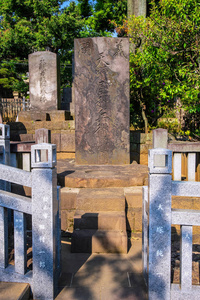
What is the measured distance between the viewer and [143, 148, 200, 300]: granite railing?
1994 millimetres

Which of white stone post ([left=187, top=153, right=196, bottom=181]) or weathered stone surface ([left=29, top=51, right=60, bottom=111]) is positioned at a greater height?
weathered stone surface ([left=29, top=51, right=60, bottom=111])

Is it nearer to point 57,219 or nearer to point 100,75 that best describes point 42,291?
point 57,219

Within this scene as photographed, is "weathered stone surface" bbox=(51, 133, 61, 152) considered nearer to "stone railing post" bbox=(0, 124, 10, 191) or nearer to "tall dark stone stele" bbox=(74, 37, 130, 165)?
"tall dark stone stele" bbox=(74, 37, 130, 165)

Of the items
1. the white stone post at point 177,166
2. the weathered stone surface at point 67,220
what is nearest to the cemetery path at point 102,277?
the weathered stone surface at point 67,220

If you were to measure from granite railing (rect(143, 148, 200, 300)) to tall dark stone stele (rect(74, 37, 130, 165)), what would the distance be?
351 centimetres

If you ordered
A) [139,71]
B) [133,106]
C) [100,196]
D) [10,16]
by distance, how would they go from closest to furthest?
[100,196]
[139,71]
[133,106]
[10,16]

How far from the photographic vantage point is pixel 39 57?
8.76 meters

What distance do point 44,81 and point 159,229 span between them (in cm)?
783

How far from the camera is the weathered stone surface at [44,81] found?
8711 mm

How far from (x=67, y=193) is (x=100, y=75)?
116 inches

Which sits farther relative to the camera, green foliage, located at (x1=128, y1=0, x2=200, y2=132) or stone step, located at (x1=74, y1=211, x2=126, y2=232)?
green foliage, located at (x1=128, y1=0, x2=200, y2=132)

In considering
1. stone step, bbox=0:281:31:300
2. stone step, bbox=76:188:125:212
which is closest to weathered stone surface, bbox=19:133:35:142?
stone step, bbox=76:188:125:212

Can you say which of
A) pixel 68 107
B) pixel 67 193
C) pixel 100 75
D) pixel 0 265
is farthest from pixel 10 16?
pixel 0 265

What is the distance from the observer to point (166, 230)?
2010 millimetres
